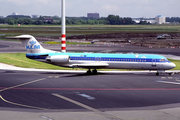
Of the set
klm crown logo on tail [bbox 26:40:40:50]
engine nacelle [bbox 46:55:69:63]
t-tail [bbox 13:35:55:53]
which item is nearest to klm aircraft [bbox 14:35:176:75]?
engine nacelle [bbox 46:55:69:63]

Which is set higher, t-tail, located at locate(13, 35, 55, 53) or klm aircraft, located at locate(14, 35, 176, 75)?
t-tail, located at locate(13, 35, 55, 53)

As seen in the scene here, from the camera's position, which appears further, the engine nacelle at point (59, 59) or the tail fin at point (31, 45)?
the tail fin at point (31, 45)

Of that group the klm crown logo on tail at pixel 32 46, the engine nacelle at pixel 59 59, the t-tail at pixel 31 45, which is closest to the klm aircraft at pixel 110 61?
the engine nacelle at pixel 59 59

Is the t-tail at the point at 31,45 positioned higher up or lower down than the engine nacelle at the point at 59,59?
higher up

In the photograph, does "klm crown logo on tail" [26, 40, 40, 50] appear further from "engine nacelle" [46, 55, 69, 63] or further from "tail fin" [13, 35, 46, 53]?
"engine nacelle" [46, 55, 69, 63]

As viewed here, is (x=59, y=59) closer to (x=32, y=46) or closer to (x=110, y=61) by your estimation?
(x=32, y=46)

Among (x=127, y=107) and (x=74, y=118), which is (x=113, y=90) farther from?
(x=74, y=118)

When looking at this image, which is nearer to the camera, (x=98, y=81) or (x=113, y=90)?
(x=113, y=90)

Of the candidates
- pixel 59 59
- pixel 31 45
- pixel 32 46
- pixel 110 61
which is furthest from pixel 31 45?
pixel 110 61

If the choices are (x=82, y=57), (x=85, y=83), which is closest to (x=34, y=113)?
(x=85, y=83)

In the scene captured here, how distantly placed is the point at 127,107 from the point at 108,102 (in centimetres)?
227

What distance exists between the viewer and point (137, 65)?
45.4 meters

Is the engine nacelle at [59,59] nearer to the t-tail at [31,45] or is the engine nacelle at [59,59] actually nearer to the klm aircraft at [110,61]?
the klm aircraft at [110,61]

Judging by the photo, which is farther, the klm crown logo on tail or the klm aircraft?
the klm crown logo on tail
